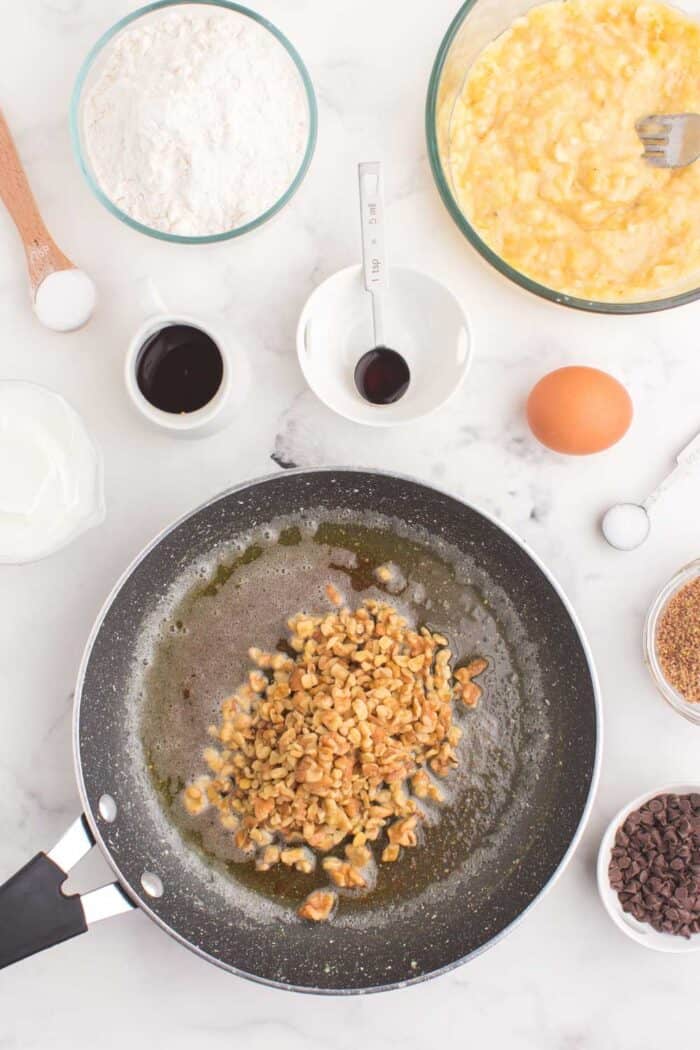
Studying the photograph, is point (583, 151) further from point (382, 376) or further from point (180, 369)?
point (180, 369)

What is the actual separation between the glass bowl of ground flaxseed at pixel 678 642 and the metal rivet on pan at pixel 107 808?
0.73 m

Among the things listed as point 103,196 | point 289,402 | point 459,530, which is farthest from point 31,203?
point 459,530

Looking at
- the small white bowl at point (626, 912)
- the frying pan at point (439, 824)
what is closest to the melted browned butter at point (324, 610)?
the frying pan at point (439, 824)

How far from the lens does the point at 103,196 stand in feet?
3.76

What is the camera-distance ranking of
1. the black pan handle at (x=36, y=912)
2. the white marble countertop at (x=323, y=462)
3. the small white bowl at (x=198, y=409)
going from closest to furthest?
1. the black pan handle at (x=36, y=912)
2. the small white bowl at (x=198, y=409)
3. the white marble countertop at (x=323, y=462)

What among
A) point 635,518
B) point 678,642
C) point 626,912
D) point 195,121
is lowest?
point 626,912

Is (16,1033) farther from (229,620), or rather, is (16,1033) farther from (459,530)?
(459,530)

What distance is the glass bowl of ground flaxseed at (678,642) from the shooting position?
1.20m

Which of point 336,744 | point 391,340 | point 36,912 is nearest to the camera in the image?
point 36,912

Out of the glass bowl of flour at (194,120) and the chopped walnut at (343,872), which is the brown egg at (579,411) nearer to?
the glass bowl of flour at (194,120)

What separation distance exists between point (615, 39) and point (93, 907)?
1244 millimetres

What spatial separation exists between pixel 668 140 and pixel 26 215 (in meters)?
0.83

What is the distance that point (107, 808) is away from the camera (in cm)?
119

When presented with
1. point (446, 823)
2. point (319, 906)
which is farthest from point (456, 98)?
point (319, 906)
